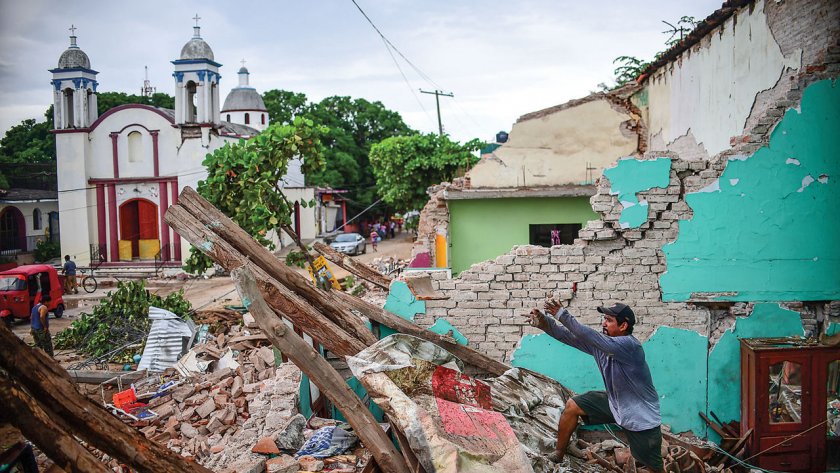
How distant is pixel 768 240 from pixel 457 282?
331cm

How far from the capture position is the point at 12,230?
2620cm

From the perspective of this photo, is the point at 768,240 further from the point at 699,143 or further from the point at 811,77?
the point at 699,143

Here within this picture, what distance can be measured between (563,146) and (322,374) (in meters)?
10.5

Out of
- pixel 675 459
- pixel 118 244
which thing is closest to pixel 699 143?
pixel 675 459

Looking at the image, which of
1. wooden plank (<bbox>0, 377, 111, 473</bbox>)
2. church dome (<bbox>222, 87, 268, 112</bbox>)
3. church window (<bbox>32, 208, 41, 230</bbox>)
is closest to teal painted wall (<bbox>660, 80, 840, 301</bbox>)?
wooden plank (<bbox>0, 377, 111, 473</bbox>)

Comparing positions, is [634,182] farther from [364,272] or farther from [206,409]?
[206,409]

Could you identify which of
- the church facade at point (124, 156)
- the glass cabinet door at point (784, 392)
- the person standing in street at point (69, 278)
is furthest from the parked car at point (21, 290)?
the glass cabinet door at point (784, 392)

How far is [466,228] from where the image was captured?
1462cm

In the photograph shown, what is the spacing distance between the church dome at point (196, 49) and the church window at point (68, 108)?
5387 mm

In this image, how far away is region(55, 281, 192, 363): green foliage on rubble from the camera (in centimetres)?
1122

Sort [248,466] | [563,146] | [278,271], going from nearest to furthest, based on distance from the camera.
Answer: [248,466]
[278,271]
[563,146]

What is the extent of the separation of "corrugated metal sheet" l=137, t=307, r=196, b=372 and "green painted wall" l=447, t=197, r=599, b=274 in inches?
248

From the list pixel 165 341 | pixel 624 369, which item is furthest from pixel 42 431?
pixel 165 341

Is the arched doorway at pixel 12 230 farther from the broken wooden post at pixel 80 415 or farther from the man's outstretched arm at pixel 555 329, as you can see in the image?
the man's outstretched arm at pixel 555 329
